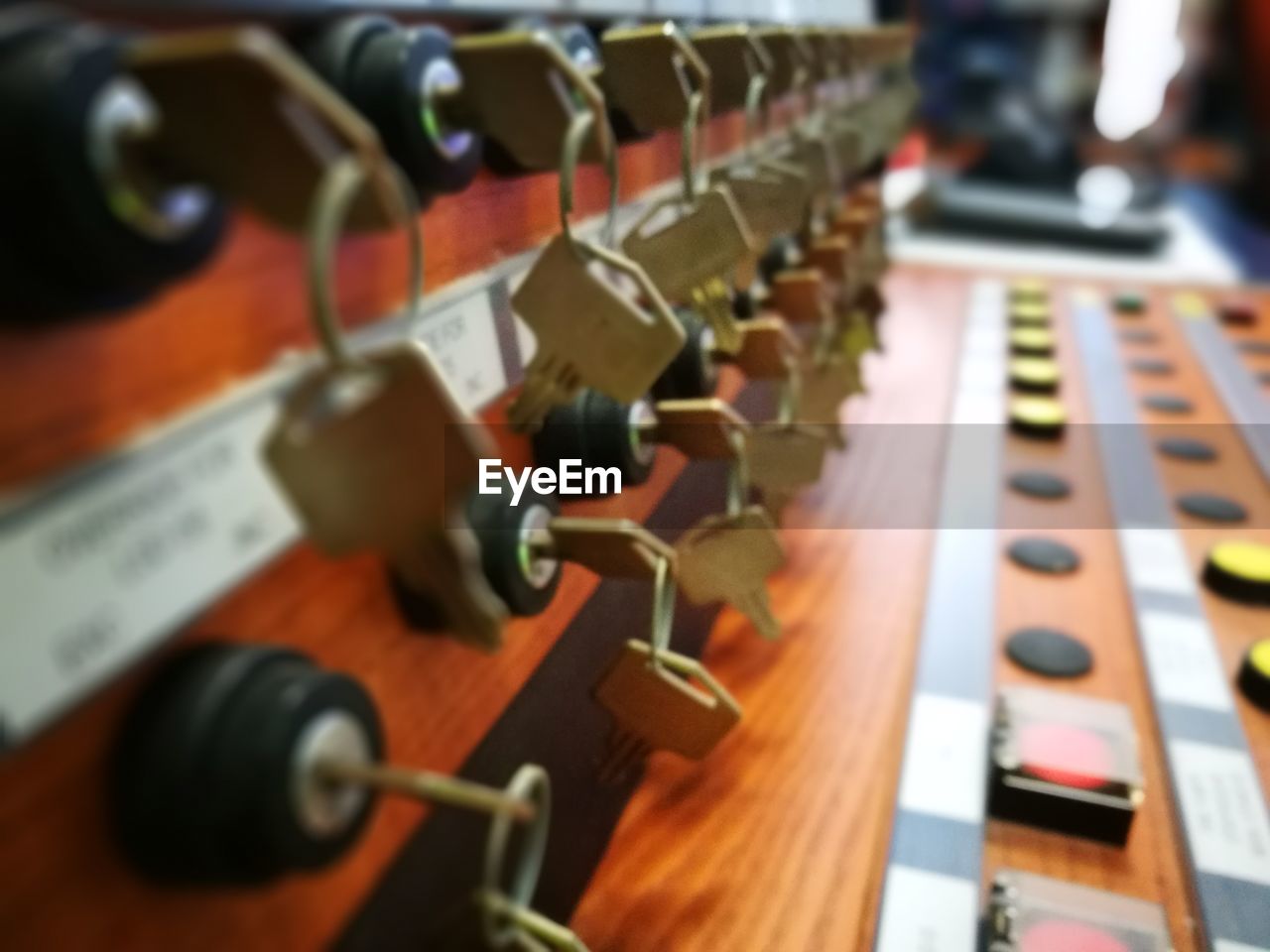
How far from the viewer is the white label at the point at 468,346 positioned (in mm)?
380

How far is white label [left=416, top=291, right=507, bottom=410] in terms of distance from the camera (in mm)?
380

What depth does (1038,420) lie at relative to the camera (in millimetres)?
1027

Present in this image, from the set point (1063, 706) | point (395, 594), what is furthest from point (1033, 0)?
point (395, 594)

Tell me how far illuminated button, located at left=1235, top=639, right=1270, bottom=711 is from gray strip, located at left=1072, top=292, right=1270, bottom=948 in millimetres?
13

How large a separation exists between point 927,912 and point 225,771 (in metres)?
0.39

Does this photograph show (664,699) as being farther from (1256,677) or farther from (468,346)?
(1256,677)

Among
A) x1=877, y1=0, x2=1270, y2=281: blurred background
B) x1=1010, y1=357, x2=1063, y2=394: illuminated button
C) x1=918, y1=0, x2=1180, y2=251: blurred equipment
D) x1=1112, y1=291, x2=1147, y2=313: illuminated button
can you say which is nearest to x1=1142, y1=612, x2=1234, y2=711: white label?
x1=1010, y1=357, x2=1063, y2=394: illuminated button

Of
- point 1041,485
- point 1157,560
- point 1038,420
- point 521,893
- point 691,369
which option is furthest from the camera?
point 1038,420

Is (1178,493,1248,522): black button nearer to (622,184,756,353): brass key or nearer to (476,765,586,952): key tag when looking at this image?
(622,184,756,353): brass key

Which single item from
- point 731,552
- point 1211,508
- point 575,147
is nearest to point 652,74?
point 575,147

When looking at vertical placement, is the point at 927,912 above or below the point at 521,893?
below

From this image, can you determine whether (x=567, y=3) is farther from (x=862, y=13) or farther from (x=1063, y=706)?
(x=862, y=13)
